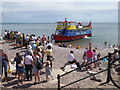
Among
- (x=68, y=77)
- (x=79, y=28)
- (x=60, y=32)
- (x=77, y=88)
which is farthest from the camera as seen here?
(x=79, y=28)

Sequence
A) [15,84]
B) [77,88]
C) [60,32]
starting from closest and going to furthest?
[77,88] < [15,84] < [60,32]

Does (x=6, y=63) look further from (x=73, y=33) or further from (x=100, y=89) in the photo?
(x=73, y=33)

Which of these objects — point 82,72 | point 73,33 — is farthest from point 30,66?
point 73,33

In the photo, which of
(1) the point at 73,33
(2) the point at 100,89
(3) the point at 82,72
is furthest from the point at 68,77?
(1) the point at 73,33

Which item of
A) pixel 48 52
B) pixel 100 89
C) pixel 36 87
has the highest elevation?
pixel 48 52

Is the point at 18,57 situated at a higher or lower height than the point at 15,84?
higher

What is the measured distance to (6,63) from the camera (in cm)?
788

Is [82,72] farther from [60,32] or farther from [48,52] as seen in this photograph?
[60,32]

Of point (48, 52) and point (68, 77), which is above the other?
point (48, 52)

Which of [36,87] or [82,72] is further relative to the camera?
[82,72]

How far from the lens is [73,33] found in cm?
4088

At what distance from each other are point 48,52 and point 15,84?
2.92 meters

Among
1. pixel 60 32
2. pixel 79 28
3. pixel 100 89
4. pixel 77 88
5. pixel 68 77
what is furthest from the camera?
pixel 79 28

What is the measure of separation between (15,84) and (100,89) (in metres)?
3.97
